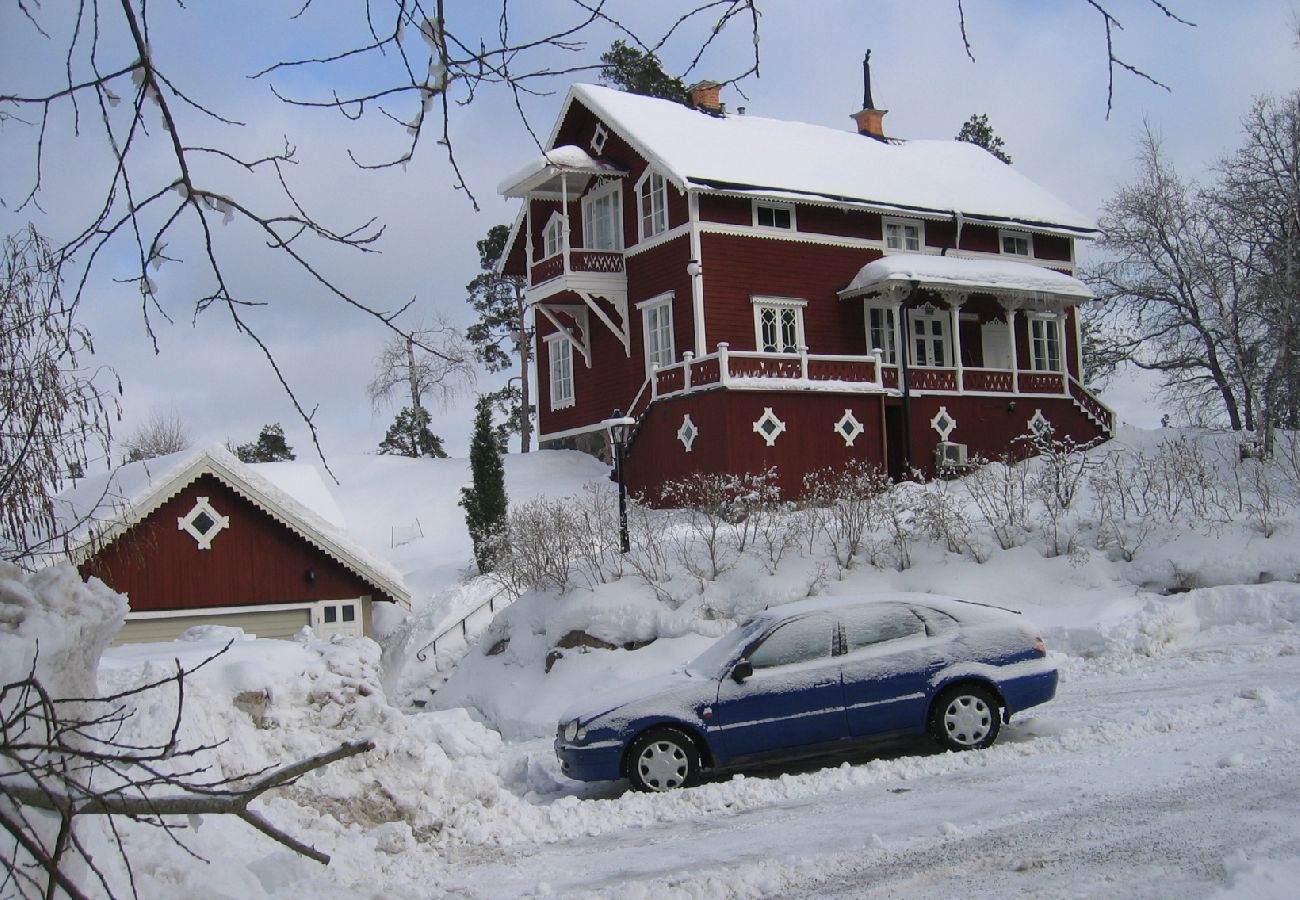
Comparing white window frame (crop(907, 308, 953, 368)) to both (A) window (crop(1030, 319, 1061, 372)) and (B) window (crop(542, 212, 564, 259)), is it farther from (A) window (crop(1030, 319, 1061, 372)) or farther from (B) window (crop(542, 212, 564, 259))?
(B) window (crop(542, 212, 564, 259))

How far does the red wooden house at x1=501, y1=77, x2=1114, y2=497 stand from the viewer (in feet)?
98.9

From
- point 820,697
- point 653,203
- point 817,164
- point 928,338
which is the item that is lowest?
point 820,697

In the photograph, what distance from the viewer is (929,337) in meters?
35.2

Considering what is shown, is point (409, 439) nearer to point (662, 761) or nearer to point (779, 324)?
point (779, 324)

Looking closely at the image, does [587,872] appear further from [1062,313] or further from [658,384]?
[1062,313]

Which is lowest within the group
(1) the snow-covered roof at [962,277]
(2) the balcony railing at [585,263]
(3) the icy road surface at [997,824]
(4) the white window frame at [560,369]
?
(3) the icy road surface at [997,824]

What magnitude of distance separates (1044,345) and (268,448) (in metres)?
36.3

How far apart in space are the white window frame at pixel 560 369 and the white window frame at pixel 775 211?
7586 millimetres

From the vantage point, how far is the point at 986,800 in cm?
948

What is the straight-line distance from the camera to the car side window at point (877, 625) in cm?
1187

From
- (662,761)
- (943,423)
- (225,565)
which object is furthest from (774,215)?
(662,761)

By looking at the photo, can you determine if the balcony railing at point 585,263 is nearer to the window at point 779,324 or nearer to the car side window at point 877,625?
the window at point 779,324

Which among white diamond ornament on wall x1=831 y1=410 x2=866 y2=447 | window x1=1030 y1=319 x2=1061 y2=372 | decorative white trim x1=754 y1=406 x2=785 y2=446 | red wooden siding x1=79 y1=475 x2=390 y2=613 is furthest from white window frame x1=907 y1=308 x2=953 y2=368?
red wooden siding x1=79 y1=475 x2=390 y2=613

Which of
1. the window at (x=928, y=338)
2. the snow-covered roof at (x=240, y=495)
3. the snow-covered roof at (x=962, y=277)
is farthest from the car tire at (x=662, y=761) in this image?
the window at (x=928, y=338)
